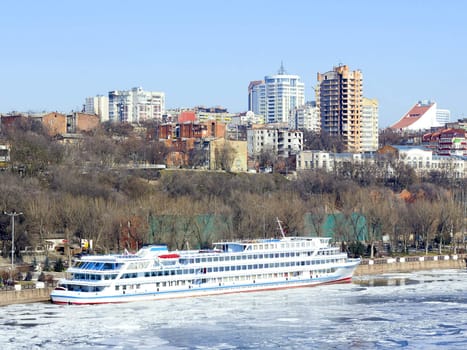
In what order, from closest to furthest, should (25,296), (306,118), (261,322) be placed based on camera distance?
(261,322) < (25,296) < (306,118)

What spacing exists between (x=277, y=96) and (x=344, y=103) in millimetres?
61019

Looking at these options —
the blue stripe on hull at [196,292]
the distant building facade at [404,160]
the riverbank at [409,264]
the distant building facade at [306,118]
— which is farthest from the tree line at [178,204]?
the distant building facade at [306,118]

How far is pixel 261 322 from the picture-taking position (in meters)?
29.5

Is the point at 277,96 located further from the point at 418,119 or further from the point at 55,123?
the point at 55,123

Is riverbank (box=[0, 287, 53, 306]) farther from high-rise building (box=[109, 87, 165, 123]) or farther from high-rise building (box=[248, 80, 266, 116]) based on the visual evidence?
high-rise building (box=[248, 80, 266, 116])

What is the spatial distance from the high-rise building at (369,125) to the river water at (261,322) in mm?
76505

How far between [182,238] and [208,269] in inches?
315

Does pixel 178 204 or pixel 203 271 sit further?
pixel 178 204

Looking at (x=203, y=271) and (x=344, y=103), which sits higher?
(x=344, y=103)

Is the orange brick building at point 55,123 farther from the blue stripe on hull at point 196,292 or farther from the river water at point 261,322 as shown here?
the river water at point 261,322

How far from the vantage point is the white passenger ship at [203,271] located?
33812 millimetres

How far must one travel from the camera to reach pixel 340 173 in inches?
3009

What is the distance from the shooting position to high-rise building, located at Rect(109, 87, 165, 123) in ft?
442

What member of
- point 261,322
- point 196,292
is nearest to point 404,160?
point 196,292
